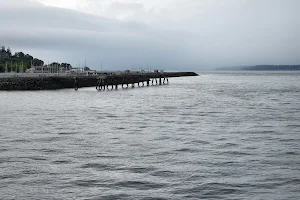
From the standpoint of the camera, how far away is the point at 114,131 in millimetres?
27266

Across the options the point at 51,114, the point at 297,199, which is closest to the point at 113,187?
the point at 297,199

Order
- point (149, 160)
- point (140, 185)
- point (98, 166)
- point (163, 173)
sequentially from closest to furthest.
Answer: point (140, 185) < point (163, 173) < point (98, 166) < point (149, 160)

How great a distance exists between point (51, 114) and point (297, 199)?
2922 centimetres

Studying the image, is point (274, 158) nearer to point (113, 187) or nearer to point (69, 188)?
point (113, 187)

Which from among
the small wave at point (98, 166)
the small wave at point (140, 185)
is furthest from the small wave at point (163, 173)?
the small wave at point (98, 166)

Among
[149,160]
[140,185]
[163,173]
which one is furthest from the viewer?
[149,160]

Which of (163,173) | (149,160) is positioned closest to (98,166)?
(149,160)

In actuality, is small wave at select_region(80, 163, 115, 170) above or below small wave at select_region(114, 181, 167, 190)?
above

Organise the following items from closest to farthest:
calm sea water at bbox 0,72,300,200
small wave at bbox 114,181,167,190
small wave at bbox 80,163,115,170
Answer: calm sea water at bbox 0,72,300,200 → small wave at bbox 114,181,167,190 → small wave at bbox 80,163,115,170

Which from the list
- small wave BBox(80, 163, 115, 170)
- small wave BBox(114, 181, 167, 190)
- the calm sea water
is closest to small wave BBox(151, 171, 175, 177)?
the calm sea water

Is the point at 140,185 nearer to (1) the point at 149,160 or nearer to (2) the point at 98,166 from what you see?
(2) the point at 98,166

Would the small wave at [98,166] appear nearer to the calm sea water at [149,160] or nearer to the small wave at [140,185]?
the calm sea water at [149,160]

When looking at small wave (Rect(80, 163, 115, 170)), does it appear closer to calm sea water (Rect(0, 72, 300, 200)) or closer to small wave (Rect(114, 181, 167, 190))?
calm sea water (Rect(0, 72, 300, 200))

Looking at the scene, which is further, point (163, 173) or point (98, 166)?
point (98, 166)
